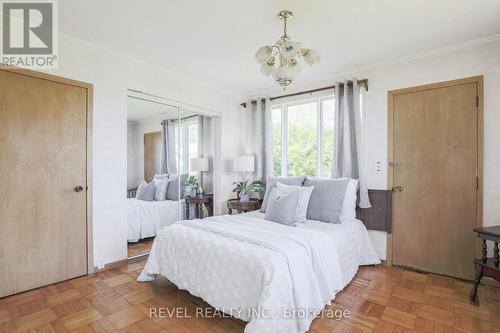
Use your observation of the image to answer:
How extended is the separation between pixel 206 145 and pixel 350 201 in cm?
235

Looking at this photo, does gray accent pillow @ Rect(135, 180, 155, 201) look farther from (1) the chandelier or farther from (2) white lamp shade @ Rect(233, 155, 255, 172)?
(1) the chandelier

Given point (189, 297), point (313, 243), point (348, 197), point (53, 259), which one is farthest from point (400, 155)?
point (53, 259)

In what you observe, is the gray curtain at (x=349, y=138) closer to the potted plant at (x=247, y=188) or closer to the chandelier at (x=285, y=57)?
the potted plant at (x=247, y=188)

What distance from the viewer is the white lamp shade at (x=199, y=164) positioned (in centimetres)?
400

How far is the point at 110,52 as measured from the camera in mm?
2920

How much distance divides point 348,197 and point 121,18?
9.73 ft

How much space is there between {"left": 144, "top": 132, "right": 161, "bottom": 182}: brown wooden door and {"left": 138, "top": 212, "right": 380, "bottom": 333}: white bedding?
3.94ft

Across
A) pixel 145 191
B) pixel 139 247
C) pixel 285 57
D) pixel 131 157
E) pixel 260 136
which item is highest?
pixel 285 57

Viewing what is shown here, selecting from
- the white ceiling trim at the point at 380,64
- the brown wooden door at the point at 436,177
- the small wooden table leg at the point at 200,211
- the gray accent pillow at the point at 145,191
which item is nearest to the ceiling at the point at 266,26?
the white ceiling trim at the point at 380,64

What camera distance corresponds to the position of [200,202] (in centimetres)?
398

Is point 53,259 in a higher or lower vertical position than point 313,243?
lower

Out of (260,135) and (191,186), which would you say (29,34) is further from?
(260,135)

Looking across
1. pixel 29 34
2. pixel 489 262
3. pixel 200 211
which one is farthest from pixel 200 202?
pixel 489 262

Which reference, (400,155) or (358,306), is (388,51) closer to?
(400,155)
